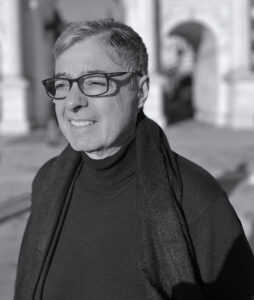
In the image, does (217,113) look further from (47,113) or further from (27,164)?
(27,164)

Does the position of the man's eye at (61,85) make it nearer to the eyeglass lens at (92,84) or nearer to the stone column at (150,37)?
A: the eyeglass lens at (92,84)

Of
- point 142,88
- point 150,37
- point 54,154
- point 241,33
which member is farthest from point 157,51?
point 142,88

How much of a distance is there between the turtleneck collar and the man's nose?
0.19 meters

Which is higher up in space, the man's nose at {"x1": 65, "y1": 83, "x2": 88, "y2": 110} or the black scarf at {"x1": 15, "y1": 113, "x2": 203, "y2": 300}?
the man's nose at {"x1": 65, "y1": 83, "x2": 88, "y2": 110}

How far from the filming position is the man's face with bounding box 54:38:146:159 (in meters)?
1.59

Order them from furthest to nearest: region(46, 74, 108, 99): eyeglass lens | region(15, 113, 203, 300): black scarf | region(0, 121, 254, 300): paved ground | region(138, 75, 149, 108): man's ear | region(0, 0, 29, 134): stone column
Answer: region(0, 0, 29, 134): stone column → region(0, 121, 254, 300): paved ground → region(138, 75, 149, 108): man's ear → region(46, 74, 108, 99): eyeglass lens → region(15, 113, 203, 300): black scarf

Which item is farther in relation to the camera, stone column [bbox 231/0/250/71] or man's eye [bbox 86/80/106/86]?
stone column [bbox 231/0/250/71]

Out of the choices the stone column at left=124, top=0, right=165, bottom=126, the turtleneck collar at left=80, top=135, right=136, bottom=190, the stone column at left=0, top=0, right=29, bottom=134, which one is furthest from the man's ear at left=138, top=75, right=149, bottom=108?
the stone column at left=0, top=0, right=29, bottom=134

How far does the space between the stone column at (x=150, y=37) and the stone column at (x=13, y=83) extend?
153 inches

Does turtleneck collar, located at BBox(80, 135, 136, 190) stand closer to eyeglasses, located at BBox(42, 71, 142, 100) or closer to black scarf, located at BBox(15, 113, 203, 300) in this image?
black scarf, located at BBox(15, 113, 203, 300)

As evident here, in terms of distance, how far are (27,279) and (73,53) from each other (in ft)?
2.48

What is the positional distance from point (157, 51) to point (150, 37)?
61cm

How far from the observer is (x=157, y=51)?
1792 cm

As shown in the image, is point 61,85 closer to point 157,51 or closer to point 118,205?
point 118,205
